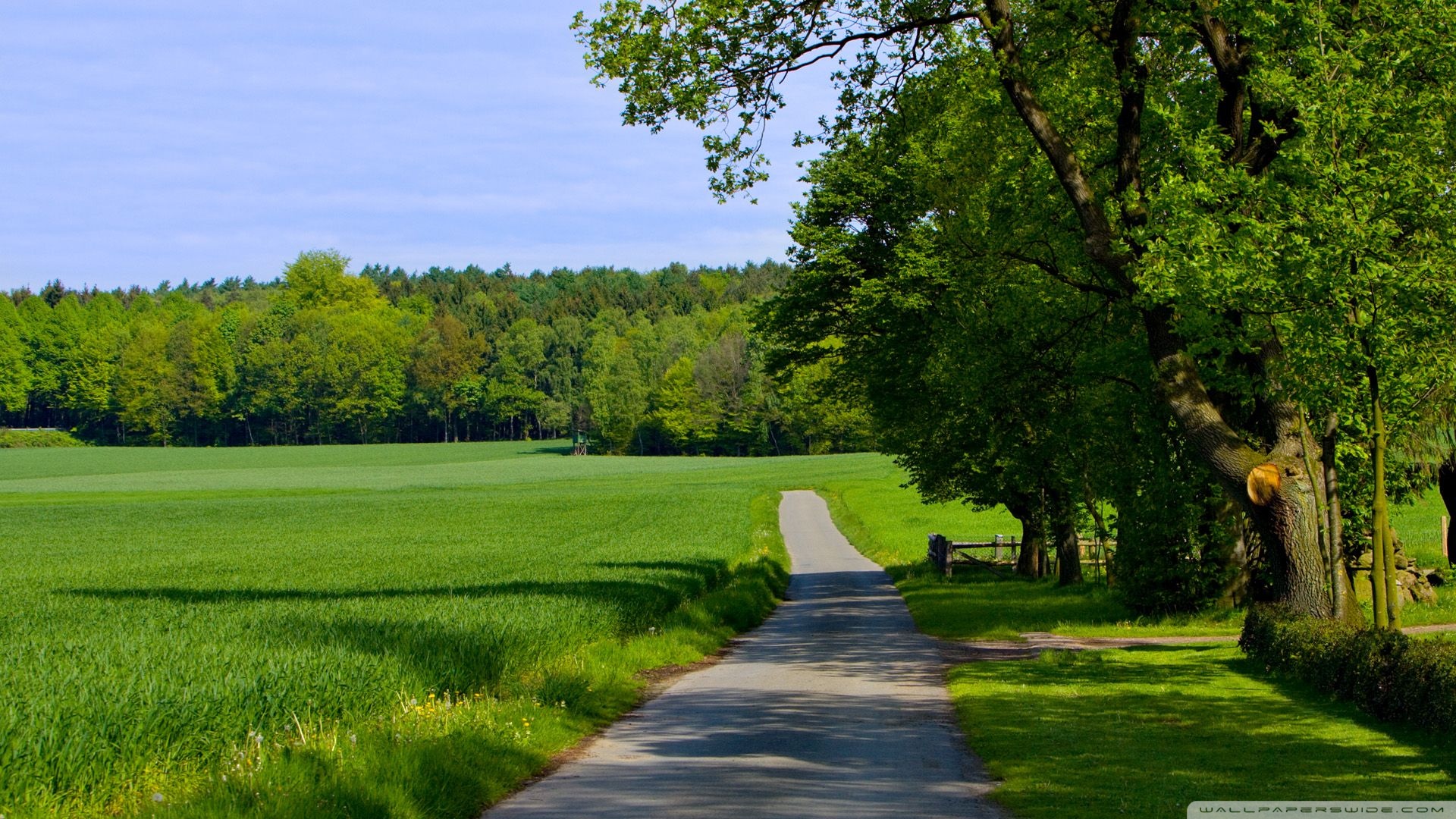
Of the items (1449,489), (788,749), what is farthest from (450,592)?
(1449,489)

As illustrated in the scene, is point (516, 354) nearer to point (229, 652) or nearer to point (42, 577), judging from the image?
point (42, 577)

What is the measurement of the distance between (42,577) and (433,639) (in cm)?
1937

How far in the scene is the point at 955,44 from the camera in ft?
58.9

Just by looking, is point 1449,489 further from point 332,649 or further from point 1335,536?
point 332,649

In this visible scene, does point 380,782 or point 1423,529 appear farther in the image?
point 1423,529

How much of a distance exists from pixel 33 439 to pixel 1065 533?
15391cm

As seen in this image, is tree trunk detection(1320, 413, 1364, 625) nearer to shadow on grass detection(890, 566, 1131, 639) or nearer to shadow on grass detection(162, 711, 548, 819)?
shadow on grass detection(890, 566, 1131, 639)

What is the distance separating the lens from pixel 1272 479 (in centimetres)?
1614

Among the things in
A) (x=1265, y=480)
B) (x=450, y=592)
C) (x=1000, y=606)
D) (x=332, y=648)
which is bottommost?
(x=1000, y=606)

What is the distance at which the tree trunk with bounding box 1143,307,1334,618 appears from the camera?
53.1 ft

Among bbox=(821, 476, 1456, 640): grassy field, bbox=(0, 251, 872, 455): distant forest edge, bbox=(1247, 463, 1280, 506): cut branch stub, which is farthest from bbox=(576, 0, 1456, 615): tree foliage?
bbox=(0, 251, 872, 455): distant forest edge

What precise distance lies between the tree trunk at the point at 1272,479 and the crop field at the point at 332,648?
8561 millimetres

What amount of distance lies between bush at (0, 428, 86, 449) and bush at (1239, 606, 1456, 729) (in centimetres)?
15754

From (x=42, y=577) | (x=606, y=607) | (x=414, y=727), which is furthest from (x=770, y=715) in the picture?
(x=42, y=577)
